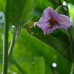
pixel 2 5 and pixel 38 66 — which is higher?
pixel 2 5

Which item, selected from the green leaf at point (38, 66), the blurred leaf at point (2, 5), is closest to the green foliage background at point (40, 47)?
the green leaf at point (38, 66)

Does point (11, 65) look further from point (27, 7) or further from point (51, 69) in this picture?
point (27, 7)

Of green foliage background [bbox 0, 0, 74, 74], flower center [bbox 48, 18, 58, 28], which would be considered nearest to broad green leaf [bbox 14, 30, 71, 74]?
green foliage background [bbox 0, 0, 74, 74]

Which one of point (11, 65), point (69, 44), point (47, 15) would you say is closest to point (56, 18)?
point (47, 15)

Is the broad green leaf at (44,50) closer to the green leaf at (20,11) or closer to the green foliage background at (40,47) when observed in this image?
the green foliage background at (40,47)

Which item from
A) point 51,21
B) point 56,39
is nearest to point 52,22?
point 51,21

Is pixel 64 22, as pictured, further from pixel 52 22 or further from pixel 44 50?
pixel 44 50

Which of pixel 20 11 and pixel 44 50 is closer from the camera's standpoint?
pixel 20 11

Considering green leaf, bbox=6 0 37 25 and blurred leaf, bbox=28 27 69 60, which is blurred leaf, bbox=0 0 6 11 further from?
blurred leaf, bbox=28 27 69 60
